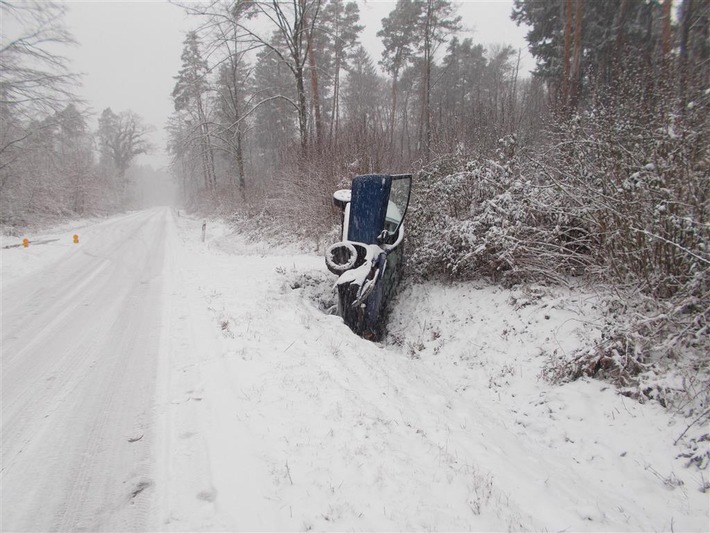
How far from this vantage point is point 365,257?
18.3ft

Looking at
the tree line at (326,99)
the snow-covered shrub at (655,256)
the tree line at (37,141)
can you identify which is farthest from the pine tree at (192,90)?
the snow-covered shrub at (655,256)

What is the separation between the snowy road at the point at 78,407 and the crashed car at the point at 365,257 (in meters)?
2.73

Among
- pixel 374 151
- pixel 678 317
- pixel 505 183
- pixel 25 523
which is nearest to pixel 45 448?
pixel 25 523

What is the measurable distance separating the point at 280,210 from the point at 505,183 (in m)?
9.53

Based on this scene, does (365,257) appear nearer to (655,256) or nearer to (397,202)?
(397,202)

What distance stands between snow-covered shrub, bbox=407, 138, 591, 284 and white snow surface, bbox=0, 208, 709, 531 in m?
0.53

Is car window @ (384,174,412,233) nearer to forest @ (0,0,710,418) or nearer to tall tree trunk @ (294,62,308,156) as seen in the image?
forest @ (0,0,710,418)

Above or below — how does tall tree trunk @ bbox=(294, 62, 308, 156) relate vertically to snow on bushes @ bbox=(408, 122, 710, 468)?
above

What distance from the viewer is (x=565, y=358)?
390cm

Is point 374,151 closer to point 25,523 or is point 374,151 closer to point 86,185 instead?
point 25,523

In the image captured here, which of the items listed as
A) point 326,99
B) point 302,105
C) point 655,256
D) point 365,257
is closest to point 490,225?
point 365,257

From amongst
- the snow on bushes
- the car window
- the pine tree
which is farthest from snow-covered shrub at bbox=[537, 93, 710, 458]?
the pine tree

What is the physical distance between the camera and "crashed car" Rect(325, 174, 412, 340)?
539 centimetres

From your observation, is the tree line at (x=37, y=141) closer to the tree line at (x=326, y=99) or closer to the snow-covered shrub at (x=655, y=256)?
the tree line at (x=326, y=99)
